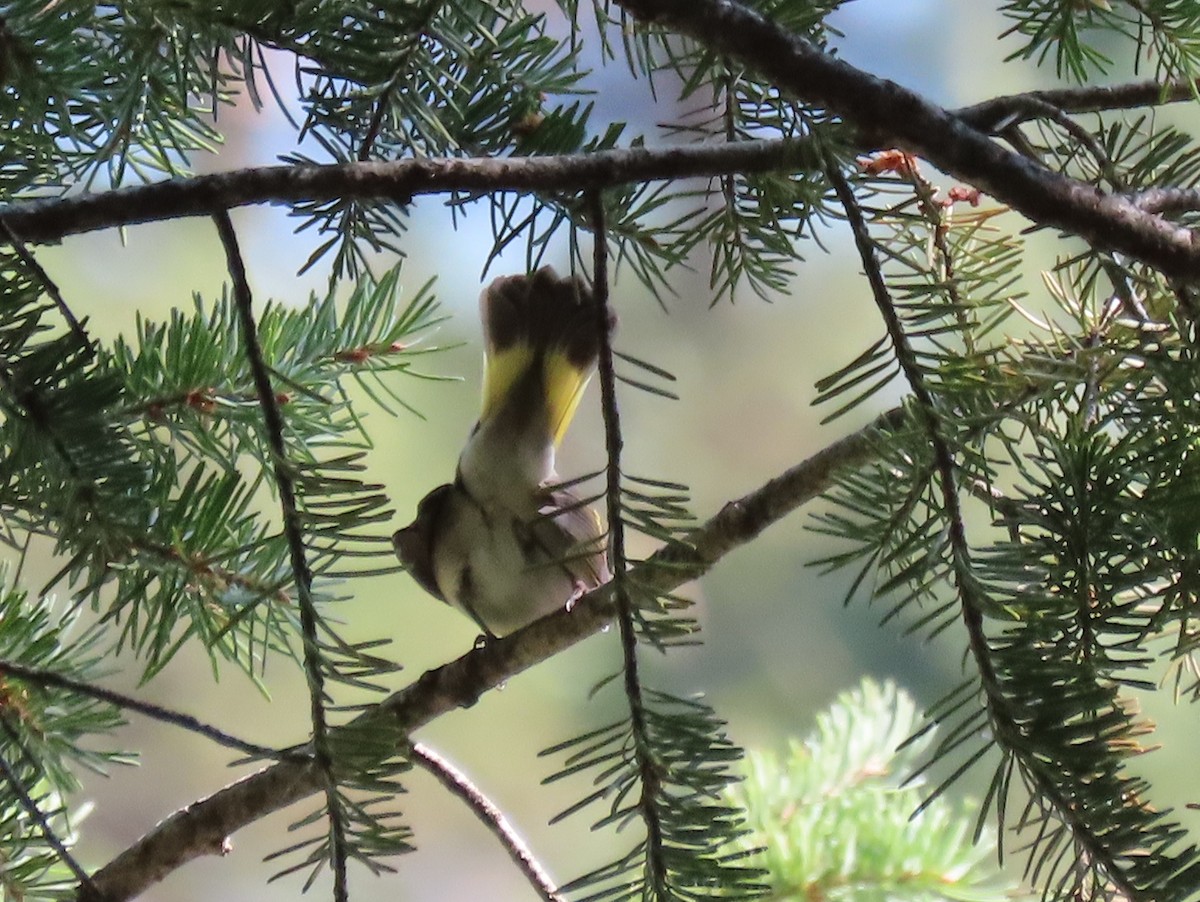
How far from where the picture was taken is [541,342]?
63 cm

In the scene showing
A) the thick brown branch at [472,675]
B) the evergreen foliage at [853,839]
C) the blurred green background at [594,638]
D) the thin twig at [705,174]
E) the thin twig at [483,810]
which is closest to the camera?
the thin twig at [705,174]

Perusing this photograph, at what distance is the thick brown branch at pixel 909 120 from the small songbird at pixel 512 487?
32cm

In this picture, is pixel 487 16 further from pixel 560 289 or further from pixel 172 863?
pixel 172 863

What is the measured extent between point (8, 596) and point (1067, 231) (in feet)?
1.52

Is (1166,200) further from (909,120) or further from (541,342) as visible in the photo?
(541,342)

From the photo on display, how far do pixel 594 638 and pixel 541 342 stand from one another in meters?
0.37

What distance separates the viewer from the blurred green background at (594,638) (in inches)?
36.5

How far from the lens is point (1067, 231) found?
27 centimetres

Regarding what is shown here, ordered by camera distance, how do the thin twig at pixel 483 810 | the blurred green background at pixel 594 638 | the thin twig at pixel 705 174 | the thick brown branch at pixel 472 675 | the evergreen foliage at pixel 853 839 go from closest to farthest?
the thin twig at pixel 705 174 < the thick brown branch at pixel 472 675 < the thin twig at pixel 483 810 < the evergreen foliage at pixel 853 839 < the blurred green background at pixel 594 638

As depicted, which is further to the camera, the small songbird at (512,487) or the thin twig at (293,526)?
the small songbird at (512,487)

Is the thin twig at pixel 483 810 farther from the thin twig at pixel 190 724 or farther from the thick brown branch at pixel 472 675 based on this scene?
the thin twig at pixel 190 724

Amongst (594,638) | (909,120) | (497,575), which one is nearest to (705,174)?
(909,120)

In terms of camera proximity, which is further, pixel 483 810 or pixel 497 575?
pixel 497 575

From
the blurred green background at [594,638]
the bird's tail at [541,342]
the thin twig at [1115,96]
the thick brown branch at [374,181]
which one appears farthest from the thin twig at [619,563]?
the blurred green background at [594,638]
